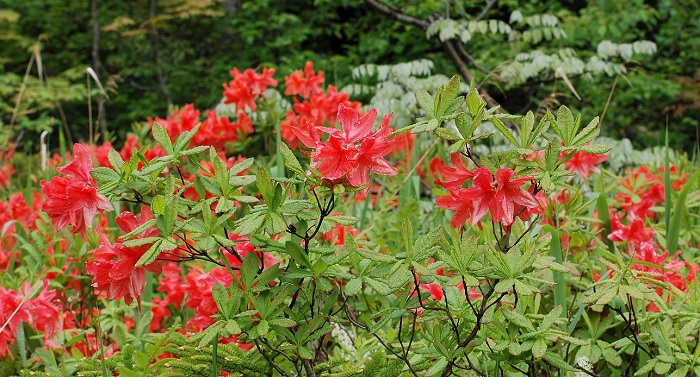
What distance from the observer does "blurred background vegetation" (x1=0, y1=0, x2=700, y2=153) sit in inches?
226

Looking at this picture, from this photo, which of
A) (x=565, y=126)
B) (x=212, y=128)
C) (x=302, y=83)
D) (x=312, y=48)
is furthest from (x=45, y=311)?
(x=312, y=48)

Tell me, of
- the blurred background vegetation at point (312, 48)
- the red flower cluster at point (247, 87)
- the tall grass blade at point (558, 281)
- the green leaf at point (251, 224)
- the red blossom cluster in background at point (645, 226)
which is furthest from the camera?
the blurred background vegetation at point (312, 48)

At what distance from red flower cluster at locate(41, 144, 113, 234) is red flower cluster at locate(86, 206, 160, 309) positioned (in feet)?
0.11

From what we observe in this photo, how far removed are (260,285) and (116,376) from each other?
46cm

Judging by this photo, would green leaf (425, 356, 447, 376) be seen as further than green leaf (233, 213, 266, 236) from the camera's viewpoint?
Yes

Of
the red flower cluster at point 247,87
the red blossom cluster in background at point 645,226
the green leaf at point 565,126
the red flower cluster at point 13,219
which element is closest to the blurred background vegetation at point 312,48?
the red flower cluster at point 247,87

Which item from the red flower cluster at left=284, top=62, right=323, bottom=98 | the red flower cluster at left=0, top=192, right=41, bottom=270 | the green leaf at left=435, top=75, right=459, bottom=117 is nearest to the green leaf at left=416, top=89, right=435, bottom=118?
the green leaf at left=435, top=75, right=459, bottom=117

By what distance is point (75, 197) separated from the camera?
85cm

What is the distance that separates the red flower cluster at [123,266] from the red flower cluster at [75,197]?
0.03m

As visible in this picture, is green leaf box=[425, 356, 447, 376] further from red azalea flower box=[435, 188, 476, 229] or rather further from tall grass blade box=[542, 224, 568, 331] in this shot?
tall grass blade box=[542, 224, 568, 331]

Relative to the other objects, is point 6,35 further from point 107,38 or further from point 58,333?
point 58,333

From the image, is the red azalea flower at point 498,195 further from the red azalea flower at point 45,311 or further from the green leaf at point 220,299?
the red azalea flower at point 45,311

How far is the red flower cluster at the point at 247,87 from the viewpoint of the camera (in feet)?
7.98

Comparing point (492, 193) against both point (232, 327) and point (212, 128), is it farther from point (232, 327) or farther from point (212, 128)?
point (212, 128)
